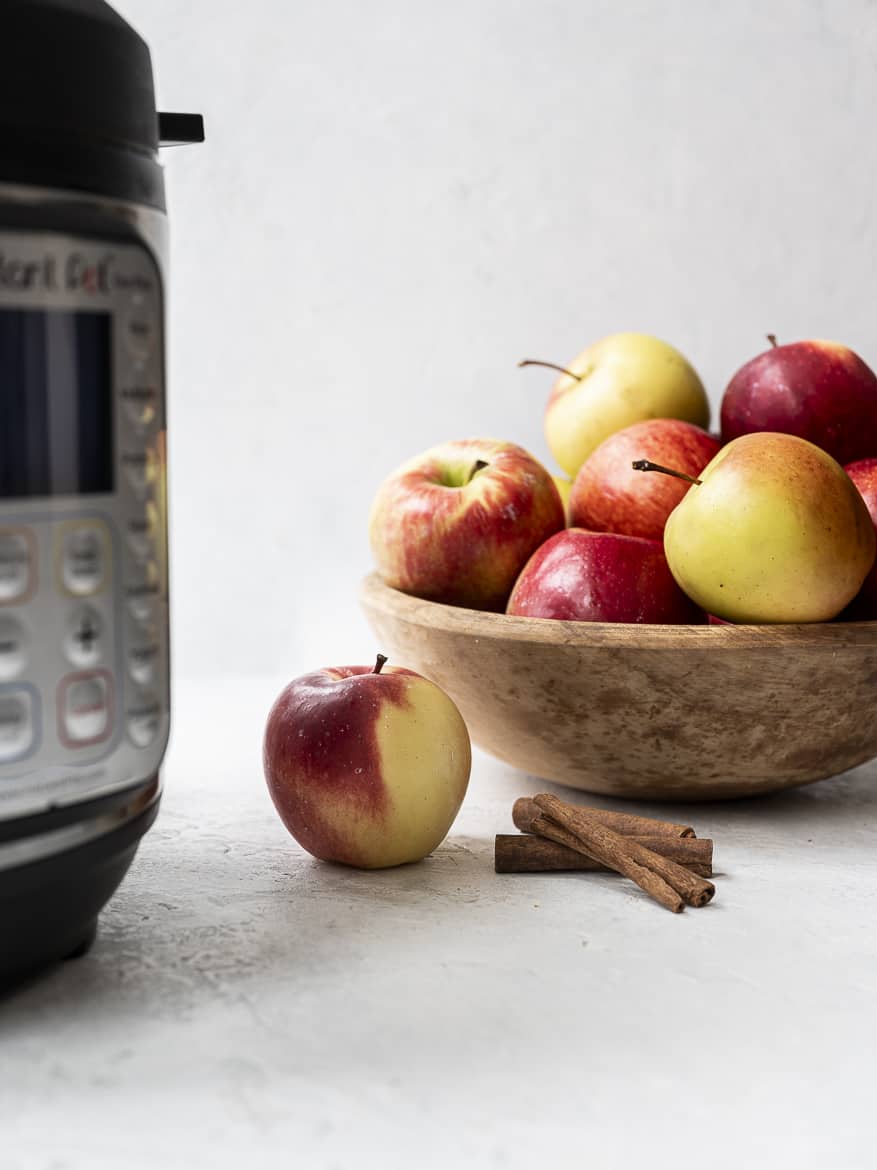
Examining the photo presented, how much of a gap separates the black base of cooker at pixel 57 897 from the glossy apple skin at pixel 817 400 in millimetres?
533

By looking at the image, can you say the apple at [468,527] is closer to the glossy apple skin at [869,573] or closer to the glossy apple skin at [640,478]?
the glossy apple skin at [640,478]

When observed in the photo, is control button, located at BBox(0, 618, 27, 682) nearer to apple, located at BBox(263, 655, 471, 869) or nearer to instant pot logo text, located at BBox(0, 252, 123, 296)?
instant pot logo text, located at BBox(0, 252, 123, 296)

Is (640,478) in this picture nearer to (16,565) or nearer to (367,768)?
(367,768)

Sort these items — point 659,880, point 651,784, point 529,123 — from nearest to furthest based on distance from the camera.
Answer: point 659,880 < point 651,784 < point 529,123

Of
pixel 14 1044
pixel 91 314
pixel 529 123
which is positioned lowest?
pixel 14 1044

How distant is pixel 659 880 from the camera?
1.99 feet

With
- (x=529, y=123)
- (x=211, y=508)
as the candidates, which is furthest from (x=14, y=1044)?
(x=529, y=123)

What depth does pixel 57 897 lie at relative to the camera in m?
0.44

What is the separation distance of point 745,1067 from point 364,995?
5.8 inches

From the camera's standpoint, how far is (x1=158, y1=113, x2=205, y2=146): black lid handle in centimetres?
50

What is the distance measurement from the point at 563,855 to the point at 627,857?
0.03 metres

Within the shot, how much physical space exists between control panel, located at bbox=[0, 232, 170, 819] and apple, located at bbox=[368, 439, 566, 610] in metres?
0.37

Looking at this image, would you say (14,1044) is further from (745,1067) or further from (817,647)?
(817,647)

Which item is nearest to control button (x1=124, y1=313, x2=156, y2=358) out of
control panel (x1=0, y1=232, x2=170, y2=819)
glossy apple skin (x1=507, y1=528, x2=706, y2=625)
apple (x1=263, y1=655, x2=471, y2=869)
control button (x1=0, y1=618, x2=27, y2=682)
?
control panel (x1=0, y1=232, x2=170, y2=819)
